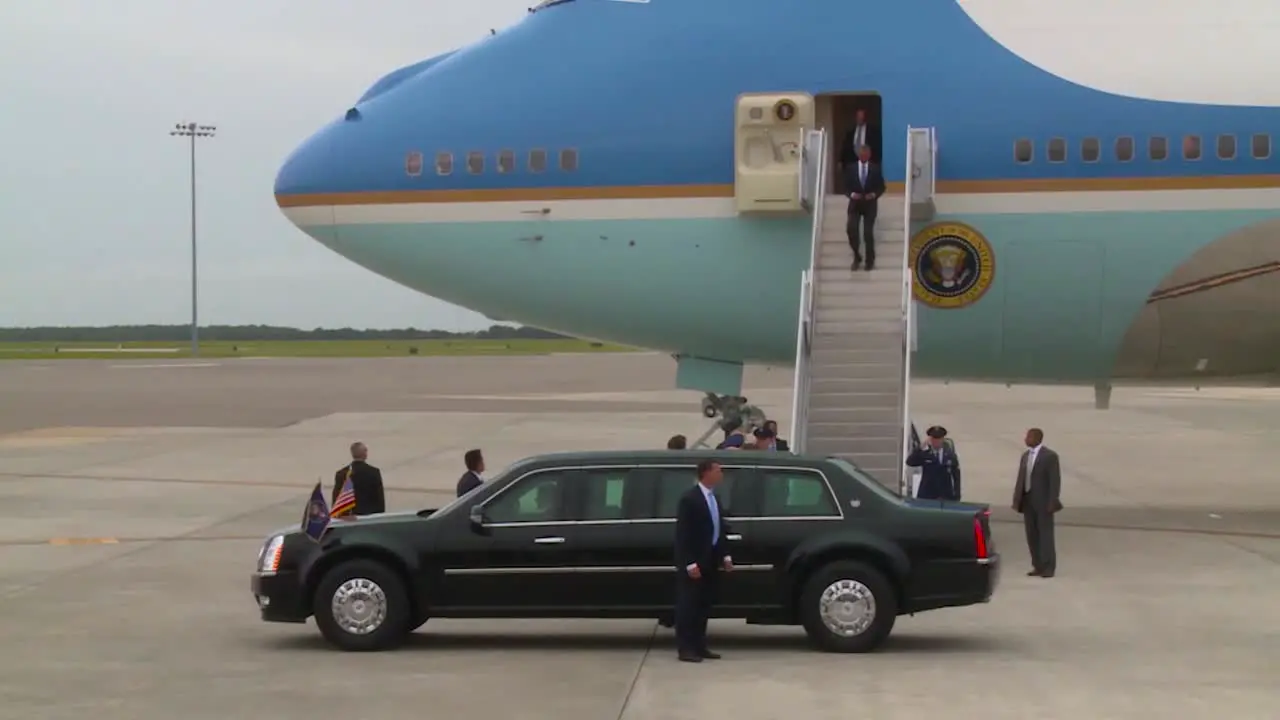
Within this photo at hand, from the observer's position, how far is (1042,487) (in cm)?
1586

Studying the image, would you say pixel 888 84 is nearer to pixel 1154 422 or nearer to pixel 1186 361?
pixel 1186 361

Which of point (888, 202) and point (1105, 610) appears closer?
point (1105, 610)

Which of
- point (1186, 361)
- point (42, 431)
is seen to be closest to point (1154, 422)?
point (1186, 361)

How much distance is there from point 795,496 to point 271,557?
3825 millimetres

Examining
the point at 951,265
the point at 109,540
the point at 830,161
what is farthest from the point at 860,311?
the point at 109,540

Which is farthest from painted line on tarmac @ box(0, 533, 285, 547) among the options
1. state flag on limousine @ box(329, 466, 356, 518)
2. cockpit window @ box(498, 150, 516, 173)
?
cockpit window @ box(498, 150, 516, 173)

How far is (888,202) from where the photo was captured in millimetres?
18656

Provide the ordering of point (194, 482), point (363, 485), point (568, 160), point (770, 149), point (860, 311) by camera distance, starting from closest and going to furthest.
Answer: point (363, 485) → point (860, 311) → point (770, 149) → point (568, 160) → point (194, 482)

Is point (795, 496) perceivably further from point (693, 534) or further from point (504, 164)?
point (504, 164)

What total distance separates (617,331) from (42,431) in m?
24.8

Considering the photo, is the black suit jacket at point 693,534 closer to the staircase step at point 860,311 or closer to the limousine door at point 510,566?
the limousine door at point 510,566

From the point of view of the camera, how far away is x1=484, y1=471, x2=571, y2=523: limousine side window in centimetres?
1201

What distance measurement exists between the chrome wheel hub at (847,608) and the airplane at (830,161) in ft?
24.5

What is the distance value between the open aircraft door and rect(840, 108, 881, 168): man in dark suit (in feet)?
1.79
